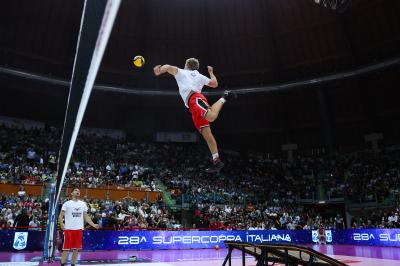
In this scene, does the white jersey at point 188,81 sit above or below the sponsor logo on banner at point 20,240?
above

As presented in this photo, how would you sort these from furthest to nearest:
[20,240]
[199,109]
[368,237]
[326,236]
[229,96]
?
[326,236] < [368,237] < [20,240] < [229,96] < [199,109]

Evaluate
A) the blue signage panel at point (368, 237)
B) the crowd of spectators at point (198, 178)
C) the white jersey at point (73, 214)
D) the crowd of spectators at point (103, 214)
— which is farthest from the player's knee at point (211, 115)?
the blue signage panel at point (368, 237)

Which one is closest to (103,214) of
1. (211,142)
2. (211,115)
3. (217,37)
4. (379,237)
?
(211,142)

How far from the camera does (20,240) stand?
1456 centimetres

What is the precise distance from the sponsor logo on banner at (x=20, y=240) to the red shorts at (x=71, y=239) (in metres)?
7.43

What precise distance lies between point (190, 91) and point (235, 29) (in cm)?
2582

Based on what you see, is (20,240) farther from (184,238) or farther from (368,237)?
(368,237)

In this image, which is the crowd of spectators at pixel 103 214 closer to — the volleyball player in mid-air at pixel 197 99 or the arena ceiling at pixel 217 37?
the volleyball player in mid-air at pixel 197 99

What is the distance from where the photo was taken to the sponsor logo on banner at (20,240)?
14445mm

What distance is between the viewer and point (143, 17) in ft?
93.5

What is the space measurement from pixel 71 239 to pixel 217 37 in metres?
24.7

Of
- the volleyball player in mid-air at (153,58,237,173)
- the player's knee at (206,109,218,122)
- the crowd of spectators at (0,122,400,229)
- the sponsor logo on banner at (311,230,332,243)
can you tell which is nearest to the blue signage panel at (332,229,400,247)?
the sponsor logo on banner at (311,230,332,243)

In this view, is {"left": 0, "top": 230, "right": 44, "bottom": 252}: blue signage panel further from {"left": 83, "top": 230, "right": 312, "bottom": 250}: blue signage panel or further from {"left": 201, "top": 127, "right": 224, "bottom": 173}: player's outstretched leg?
{"left": 201, "top": 127, "right": 224, "bottom": 173}: player's outstretched leg

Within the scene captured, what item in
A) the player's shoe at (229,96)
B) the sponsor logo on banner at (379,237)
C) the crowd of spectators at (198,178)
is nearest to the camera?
the player's shoe at (229,96)
